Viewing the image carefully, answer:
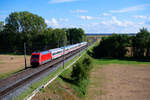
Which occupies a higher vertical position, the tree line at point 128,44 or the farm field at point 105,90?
the tree line at point 128,44

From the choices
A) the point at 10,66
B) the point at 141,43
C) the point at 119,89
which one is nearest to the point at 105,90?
the point at 119,89

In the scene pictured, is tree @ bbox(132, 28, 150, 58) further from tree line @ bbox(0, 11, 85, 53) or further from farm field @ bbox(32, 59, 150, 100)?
farm field @ bbox(32, 59, 150, 100)

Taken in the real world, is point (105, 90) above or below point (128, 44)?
below

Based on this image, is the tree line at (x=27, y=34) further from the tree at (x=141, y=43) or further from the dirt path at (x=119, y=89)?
the dirt path at (x=119, y=89)

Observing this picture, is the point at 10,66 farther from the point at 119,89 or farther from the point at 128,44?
the point at 128,44

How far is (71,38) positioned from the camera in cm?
10750

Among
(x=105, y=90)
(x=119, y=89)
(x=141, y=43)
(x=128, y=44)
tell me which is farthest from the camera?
(x=128, y=44)

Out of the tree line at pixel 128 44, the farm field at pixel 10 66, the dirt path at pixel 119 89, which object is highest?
the tree line at pixel 128 44

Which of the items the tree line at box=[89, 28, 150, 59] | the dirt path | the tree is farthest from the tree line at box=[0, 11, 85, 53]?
the dirt path

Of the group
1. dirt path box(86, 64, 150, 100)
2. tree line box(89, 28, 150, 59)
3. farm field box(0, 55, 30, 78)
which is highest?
tree line box(89, 28, 150, 59)

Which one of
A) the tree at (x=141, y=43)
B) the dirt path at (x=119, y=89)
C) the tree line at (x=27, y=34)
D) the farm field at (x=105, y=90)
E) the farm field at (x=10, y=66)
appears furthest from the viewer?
the tree line at (x=27, y=34)

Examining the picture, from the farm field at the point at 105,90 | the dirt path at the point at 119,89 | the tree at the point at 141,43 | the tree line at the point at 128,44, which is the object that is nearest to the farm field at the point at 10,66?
the farm field at the point at 105,90

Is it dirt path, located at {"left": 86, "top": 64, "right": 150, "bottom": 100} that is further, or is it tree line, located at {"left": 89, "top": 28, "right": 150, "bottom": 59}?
tree line, located at {"left": 89, "top": 28, "right": 150, "bottom": 59}

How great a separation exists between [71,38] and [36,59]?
76.3 m
